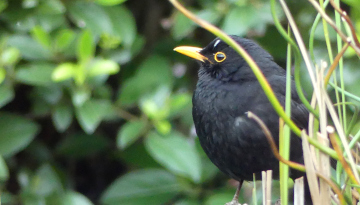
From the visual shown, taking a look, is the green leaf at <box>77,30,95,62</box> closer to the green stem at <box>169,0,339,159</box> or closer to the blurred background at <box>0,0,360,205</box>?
the blurred background at <box>0,0,360,205</box>

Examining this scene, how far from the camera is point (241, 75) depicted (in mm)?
2451

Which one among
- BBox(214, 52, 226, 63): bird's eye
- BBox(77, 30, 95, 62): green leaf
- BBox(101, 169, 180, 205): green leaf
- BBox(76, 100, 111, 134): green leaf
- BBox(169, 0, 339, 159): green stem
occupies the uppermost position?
BBox(77, 30, 95, 62): green leaf

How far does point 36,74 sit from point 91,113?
0.36 metres

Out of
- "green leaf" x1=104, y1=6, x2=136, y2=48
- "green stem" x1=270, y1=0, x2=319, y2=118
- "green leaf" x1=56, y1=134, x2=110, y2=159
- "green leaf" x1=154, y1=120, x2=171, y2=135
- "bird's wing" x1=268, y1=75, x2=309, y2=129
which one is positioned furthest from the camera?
"green leaf" x1=56, y1=134, x2=110, y2=159

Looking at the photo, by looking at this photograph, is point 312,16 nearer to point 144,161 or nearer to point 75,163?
point 144,161

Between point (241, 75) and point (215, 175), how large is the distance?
1.11 meters

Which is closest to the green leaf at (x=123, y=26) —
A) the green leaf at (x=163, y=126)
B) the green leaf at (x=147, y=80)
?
the green leaf at (x=147, y=80)

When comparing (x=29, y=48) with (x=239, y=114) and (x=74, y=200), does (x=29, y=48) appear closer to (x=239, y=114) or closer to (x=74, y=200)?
(x=74, y=200)

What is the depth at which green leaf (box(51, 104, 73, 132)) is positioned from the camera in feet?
9.68

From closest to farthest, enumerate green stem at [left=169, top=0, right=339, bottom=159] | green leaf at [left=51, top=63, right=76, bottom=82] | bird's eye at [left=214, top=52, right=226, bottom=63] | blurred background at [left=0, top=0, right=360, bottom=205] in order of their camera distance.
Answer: green stem at [left=169, top=0, right=339, bottom=159] → bird's eye at [left=214, top=52, right=226, bottom=63] → green leaf at [left=51, top=63, right=76, bottom=82] → blurred background at [left=0, top=0, right=360, bottom=205]

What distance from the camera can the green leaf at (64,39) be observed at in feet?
9.20

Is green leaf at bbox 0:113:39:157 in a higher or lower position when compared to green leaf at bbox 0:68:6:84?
lower

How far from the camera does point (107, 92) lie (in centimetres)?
307

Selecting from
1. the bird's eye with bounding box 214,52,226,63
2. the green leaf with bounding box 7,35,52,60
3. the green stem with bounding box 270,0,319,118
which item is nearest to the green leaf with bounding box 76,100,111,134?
the green leaf with bounding box 7,35,52,60
